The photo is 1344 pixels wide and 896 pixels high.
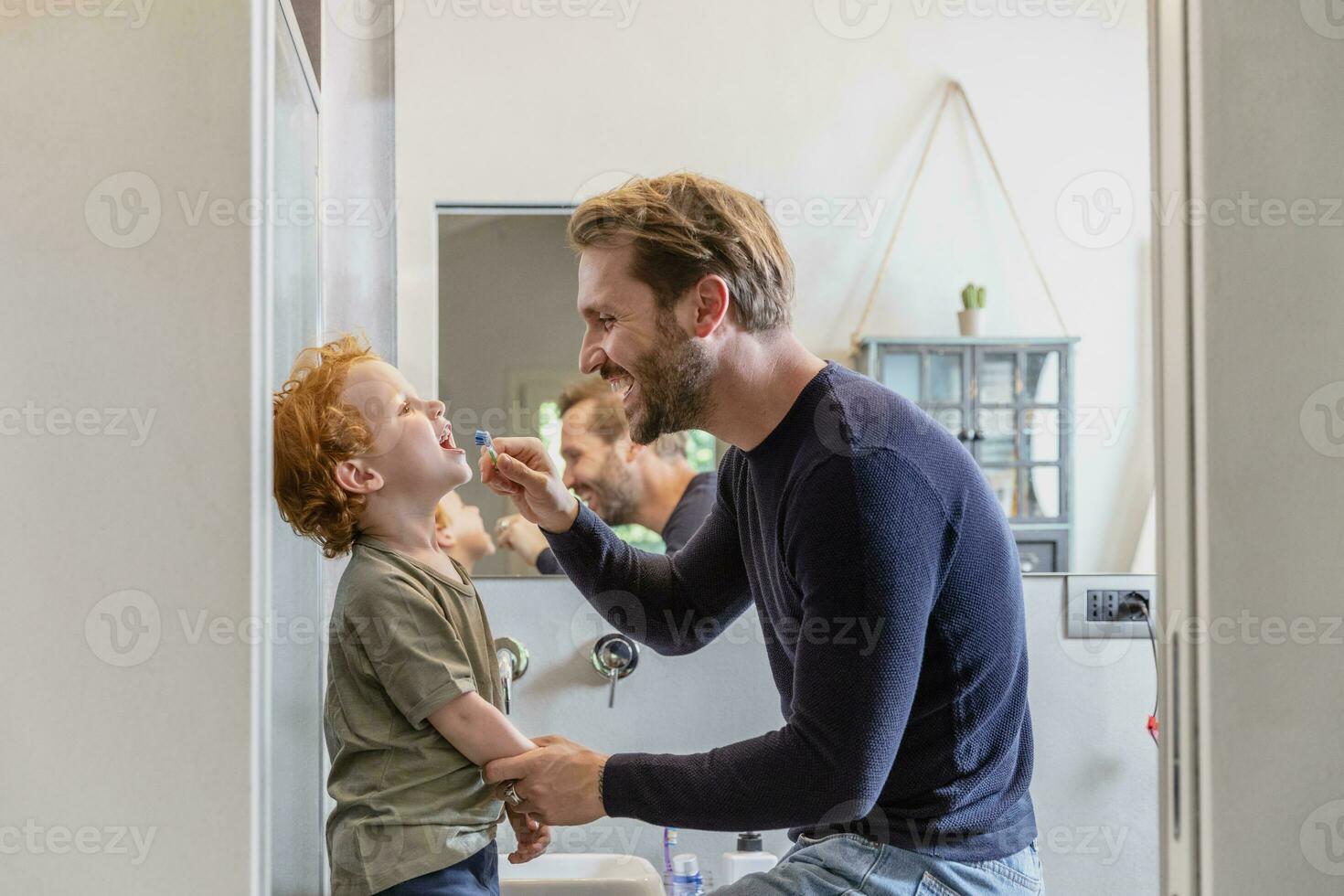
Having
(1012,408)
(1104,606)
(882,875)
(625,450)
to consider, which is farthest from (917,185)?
(882,875)

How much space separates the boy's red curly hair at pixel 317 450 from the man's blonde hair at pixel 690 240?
1.18 feet

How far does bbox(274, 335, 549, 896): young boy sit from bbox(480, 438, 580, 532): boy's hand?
88 millimetres

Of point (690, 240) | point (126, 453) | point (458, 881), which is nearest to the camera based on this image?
point (126, 453)

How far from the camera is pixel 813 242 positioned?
6.05 feet

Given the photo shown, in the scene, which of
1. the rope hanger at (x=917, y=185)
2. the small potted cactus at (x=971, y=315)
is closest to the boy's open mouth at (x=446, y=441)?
the rope hanger at (x=917, y=185)

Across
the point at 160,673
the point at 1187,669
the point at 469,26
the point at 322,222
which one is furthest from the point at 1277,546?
the point at 469,26

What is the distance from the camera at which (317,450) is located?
1255mm

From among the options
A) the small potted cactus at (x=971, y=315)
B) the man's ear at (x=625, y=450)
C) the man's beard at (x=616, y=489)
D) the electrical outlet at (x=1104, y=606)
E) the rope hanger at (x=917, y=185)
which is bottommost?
the electrical outlet at (x=1104, y=606)

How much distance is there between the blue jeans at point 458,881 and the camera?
1174 millimetres

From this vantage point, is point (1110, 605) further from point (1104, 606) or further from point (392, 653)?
point (392, 653)

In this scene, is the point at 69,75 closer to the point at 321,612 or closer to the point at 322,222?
the point at 322,222

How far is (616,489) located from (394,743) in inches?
27.5

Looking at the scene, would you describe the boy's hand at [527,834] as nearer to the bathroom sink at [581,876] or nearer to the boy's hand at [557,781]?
the boy's hand at [557,781]

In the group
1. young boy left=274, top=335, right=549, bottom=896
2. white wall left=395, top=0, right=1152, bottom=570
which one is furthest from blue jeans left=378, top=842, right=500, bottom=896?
white wall left=395, top=0, right=1152, bottom=570
